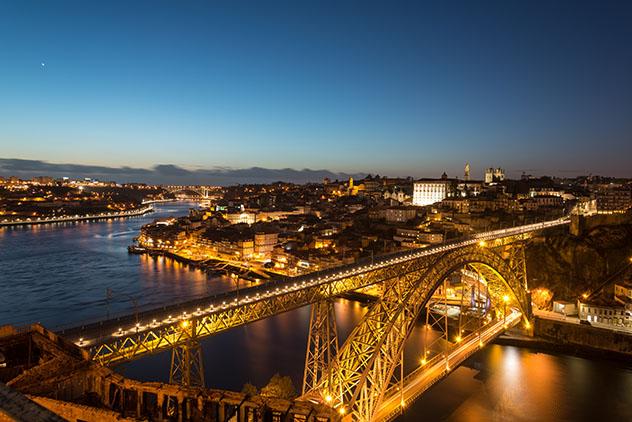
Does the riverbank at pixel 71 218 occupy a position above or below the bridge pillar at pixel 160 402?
below

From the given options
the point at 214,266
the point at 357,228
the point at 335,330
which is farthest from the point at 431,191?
the point at 335,330

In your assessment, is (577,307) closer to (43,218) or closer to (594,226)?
(594,226)

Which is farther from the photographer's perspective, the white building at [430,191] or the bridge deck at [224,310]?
the white building at [430,191]

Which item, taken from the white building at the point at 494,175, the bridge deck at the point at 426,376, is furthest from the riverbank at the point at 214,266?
the white building at the point at 494,175

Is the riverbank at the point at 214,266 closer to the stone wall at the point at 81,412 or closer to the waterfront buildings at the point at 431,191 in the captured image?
the stone wall at the point at 81,412

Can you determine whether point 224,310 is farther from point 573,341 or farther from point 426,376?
point 573,341


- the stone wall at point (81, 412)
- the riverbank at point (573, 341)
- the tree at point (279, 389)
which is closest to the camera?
the stone wall at point (81, 412)
